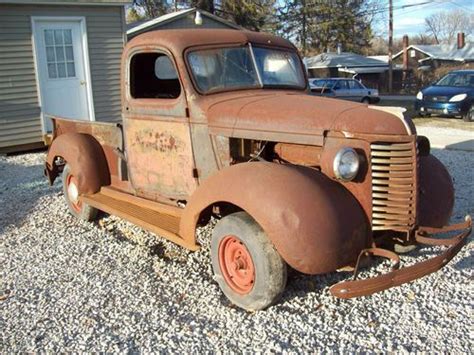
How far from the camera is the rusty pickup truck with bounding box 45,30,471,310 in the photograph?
10.7 feet

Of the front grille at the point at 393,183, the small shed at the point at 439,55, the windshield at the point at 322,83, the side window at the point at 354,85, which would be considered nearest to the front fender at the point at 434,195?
the front grille at the point at 393,183

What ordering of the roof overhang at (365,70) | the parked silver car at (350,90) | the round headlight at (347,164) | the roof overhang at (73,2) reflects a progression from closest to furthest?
the round headlight at (347,164) → the roof overhang at (73,2) → the parked silver car at (350,90) → the roof overhang at (365,70)

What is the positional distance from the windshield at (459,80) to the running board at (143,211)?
13.4 metres

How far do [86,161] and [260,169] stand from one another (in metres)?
2.65


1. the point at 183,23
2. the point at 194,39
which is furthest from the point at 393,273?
the point at 183,23

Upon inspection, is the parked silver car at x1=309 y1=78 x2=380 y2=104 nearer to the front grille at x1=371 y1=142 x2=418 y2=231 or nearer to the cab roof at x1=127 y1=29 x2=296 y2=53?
the cab roof at x1=127 y1=29 x2=296 y2=53

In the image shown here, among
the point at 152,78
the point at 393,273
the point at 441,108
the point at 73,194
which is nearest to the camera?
the point at 393,273

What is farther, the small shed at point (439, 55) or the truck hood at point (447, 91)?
the small shed at point (439, 55)

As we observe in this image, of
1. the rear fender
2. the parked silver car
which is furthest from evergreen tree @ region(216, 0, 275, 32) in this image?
the rear fender

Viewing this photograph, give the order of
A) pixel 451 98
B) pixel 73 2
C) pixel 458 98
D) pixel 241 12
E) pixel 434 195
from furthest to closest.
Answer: pixel 241 12, pixel 451 98, pixel 458 98, pixel 73 2, pixel 434 195

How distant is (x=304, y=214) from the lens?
3.18m

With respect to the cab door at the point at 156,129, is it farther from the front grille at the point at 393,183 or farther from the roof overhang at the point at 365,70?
the roof overhang at the point at 365,70

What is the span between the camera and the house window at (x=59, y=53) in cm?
1009

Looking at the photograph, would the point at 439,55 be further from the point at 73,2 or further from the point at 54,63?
the point at 54,63
